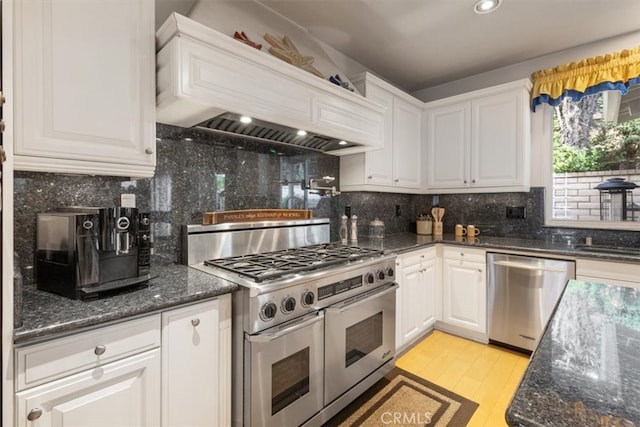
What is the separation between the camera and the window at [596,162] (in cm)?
250

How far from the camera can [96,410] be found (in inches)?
40.4

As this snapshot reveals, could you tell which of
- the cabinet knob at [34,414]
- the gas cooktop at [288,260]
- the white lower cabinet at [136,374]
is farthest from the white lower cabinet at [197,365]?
the cabinet knob at [34,414]

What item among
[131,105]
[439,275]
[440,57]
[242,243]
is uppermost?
[440,57]

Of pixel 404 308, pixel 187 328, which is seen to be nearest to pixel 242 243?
pixel 187 328

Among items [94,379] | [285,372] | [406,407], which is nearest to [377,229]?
[406,407]

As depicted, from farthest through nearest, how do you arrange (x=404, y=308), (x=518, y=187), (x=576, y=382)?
(x=518, y=187) → (x=404, y=308) → (x=576, y=382)

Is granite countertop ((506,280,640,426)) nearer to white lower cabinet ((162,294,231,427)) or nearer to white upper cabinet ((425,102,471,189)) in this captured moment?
white lower cabinet ((162,294,231,427))

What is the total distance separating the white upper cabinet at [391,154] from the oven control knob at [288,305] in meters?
1.42

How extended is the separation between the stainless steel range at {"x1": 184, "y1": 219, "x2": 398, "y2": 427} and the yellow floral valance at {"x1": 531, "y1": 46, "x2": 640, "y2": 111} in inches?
86.8

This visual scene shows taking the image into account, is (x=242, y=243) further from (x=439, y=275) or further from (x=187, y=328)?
(x=439, y=275)

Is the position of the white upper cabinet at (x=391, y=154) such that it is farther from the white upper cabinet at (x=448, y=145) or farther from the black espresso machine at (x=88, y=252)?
the black espresso machine at (x=88, y=252)

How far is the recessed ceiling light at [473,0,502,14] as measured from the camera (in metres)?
2.04

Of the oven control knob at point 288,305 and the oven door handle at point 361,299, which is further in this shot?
the oven door handle at point 361,299

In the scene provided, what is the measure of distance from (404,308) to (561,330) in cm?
172
